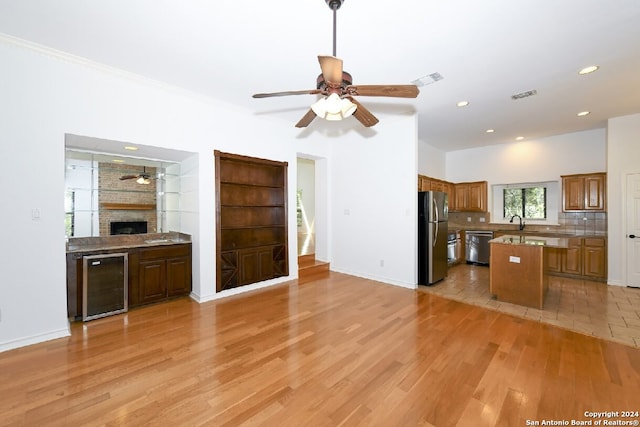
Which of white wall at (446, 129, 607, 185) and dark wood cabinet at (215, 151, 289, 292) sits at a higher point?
white wall at (446, 129, 607, 185)

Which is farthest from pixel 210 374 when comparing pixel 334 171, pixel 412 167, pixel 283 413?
pixel 334 171

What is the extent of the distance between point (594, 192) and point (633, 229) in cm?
90

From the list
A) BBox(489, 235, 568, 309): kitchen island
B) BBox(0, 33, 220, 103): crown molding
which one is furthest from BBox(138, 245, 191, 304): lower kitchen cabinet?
BBox(489, 235, 568, 309): kitchen island

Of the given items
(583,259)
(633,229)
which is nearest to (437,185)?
(583,259)

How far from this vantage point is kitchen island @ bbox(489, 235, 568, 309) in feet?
11.7

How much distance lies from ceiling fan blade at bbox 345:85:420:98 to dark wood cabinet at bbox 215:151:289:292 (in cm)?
270

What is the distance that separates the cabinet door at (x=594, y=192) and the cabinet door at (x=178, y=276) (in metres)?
7.42

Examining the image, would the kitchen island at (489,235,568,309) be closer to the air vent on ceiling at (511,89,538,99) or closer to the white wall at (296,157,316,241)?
the air vent on ceiling at (511,89,538,99)

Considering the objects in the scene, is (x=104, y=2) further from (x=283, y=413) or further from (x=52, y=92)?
(x=283, y=413)

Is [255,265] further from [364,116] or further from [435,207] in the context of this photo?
[435,207]

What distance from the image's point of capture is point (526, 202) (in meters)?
6.44

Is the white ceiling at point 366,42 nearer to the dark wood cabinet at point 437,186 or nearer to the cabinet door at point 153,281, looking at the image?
the dark wood cabinet at point 437,186

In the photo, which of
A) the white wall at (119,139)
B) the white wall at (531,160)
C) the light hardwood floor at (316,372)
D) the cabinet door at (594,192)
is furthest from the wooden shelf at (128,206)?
the cabinet door at (594,192)

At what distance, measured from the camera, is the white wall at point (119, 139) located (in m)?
2.65
